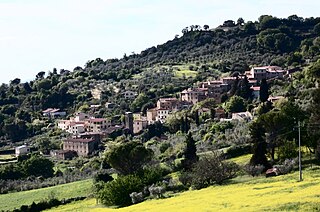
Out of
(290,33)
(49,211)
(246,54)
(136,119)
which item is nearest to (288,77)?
(136,119)

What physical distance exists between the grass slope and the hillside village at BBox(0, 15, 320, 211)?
3.23 ft

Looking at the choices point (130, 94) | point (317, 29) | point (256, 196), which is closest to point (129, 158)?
point (256, 196)

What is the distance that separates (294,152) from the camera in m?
49.9

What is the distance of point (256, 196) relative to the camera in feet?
113

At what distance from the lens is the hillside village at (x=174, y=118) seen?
164 feet

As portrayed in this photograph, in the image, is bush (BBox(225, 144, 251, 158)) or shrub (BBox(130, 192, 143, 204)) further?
bush (BBox(225, 144, 251, 158))

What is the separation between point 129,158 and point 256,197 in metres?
26.1

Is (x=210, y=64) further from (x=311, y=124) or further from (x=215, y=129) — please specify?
(x=311, y=124)

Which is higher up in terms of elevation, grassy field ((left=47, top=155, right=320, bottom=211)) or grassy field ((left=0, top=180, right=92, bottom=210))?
grassy field ((left=47, top=155, right=320, bottom=211))

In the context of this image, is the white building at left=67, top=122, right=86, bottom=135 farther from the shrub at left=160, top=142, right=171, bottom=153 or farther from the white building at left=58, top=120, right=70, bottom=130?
the shrub at left=160, top=142, right=171, bottom=153

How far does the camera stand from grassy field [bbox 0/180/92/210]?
5703 cm

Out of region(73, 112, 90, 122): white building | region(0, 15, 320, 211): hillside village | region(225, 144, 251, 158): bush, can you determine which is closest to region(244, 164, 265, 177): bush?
region(0, 15, 320, 211): hillside village

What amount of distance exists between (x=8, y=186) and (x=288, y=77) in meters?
59.0

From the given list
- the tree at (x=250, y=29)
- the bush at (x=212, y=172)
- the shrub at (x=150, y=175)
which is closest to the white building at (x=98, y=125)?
the shrub at (x=150, y=175)
